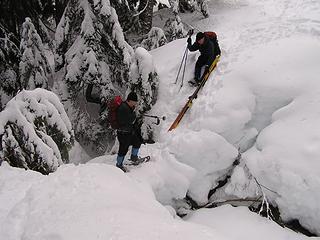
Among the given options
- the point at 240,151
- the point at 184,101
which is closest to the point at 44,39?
the point at 184,101

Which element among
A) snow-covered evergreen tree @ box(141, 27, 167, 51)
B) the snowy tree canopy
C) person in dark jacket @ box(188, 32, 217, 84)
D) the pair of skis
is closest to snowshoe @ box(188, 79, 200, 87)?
person in dark jacket @ box(188, 32, 217, 84)

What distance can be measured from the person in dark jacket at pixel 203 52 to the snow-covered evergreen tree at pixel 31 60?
379 centimetres

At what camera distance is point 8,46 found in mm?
9453

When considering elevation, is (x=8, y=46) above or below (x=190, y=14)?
above

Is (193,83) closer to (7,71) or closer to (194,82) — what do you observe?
(194,82)

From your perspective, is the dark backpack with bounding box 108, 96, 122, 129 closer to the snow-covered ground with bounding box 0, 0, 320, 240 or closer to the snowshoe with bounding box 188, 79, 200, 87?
the snow-covered ground with bounding box 0, 0, 320, 240

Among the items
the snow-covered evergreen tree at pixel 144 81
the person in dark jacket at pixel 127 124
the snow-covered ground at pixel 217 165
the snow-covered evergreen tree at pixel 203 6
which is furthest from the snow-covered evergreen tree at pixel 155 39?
the person in dark jacket at pixel 127 124

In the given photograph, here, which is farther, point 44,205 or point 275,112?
point 275,112

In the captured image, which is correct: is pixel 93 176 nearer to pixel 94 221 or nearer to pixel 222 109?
pixel 94 221

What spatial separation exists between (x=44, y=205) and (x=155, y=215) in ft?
4.86

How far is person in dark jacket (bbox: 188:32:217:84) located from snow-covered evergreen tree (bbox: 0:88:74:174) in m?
3.63

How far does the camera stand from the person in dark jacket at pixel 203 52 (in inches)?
338

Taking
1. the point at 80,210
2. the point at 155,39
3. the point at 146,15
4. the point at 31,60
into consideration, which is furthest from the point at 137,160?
the point at 146,15

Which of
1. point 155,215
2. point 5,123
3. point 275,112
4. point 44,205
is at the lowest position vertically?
point 275,112
